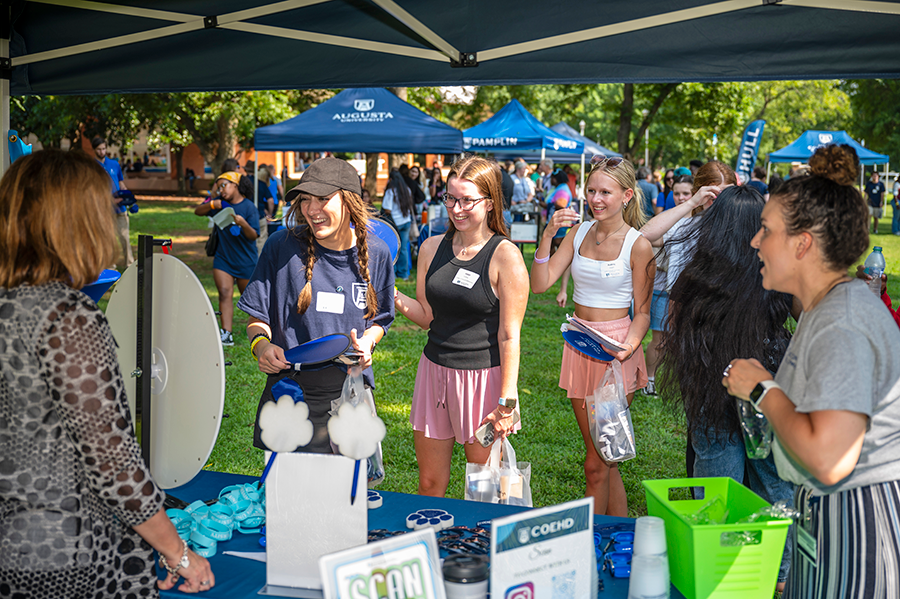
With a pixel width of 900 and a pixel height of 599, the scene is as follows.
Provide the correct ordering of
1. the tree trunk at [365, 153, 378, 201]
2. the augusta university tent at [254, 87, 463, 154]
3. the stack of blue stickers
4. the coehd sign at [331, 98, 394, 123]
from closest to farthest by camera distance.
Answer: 1. the stack of blue stickers
2. the augusta university tent at [254, 87, 463, 154]
3. the coehd sign at [331, 98, 394, 123]
4. the tree trunk at [365, 153, 378, 201]

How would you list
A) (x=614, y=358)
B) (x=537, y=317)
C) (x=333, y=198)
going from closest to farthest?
(x=333, y=198) → (x=614, y=358) → (x=537, y=317)

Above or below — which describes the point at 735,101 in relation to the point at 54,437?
above

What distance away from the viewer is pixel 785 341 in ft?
7.47

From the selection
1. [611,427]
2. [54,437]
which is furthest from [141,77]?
[611,427]

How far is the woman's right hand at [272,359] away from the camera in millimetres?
2283

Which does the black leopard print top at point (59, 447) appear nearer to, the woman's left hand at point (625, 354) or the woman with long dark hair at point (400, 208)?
the woman's left hand at point (625, 354)

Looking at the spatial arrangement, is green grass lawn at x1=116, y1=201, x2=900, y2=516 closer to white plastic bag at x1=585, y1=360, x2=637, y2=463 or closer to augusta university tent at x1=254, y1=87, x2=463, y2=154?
white plastic bag at x1=585, y1=360, x2=637, y2=463

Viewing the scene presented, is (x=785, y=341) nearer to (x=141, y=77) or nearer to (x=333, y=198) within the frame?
(x=333, y=198)

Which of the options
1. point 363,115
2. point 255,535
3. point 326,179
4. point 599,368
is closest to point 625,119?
point 363,115

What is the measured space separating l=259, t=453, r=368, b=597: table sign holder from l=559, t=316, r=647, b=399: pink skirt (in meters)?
1.64

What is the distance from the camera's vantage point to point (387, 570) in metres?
1.34

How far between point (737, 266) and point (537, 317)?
6142 mm

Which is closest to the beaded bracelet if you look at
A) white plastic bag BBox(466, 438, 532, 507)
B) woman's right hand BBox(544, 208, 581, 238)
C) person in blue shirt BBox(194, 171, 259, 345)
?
white plastic bag BBox(466, 438, 532, 507)

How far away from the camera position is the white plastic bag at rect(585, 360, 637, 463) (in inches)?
110
